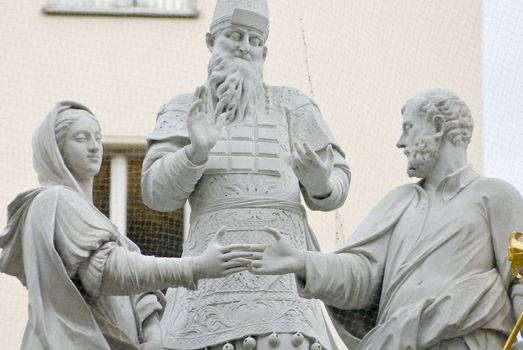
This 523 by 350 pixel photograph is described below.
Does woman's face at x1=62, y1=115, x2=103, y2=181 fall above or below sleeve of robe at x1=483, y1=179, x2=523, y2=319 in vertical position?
above

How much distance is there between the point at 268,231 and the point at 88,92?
3.98 meters

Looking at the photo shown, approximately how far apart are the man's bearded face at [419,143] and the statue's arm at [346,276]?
0.30 metres

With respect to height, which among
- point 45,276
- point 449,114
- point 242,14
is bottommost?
point 45,276

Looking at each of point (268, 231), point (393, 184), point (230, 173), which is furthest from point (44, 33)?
point (268, 231)

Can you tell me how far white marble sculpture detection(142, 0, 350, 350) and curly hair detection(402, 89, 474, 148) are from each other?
19.0 inches

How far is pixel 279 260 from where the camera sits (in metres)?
10.4

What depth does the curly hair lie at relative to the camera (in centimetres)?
1066

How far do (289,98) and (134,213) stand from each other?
4.58 feet

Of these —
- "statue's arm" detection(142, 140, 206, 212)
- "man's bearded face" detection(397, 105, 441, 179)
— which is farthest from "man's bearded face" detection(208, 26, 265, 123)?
"man's bearded face" detection(397, 105, 441, 179)

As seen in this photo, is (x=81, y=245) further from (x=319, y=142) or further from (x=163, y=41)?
(x=163, y=41)

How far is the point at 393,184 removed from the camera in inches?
508

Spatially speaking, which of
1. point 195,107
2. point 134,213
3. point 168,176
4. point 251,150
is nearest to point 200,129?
point 195,107

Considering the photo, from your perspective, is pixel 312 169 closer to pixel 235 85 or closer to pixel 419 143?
pixel 419 143

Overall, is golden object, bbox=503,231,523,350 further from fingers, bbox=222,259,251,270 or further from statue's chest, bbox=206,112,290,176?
statue's chest, bbox=206,112,290,176
